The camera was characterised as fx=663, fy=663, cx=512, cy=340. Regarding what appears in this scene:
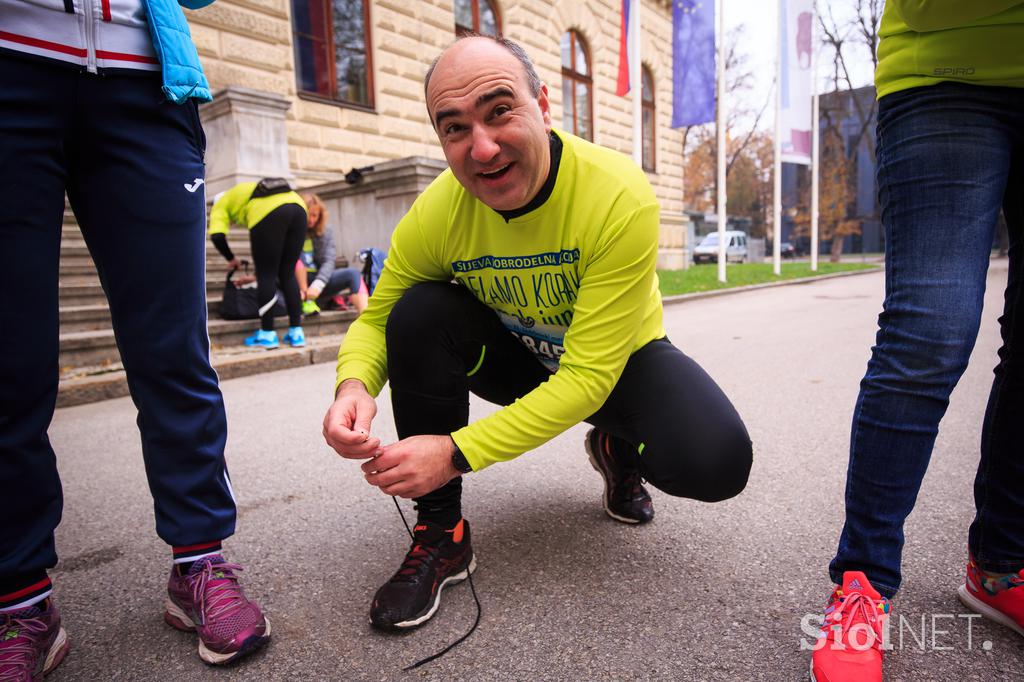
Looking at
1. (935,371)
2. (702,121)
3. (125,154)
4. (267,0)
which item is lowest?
(935,371)

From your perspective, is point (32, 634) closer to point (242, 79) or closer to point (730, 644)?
point (730, 644)

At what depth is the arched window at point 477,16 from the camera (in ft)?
44.1

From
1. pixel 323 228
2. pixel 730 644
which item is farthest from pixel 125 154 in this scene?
pixel 323 228

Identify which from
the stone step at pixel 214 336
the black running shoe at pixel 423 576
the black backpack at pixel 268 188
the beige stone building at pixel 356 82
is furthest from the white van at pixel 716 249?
the black running shoe at pixel 423 576

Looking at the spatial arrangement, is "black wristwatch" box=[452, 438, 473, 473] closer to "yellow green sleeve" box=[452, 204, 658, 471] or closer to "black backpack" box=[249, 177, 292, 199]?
"yellow green sleeve" box=[452, 204, 658, 471]

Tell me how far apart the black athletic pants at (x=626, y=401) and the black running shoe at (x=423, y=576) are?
6 cm

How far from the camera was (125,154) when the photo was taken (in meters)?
1.48

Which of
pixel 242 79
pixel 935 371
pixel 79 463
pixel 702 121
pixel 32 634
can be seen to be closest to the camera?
pixel 935 371

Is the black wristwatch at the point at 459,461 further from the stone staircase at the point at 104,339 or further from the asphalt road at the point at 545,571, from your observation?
the stone staircase at the point at 104,339

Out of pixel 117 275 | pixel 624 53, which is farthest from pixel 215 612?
pixel 624 53

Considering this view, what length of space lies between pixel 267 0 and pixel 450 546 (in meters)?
10.6

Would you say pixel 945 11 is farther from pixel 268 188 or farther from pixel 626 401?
pixel 268 188

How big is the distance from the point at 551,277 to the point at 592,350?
0.84 feet

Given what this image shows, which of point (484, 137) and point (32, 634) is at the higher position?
point (484, 137)
